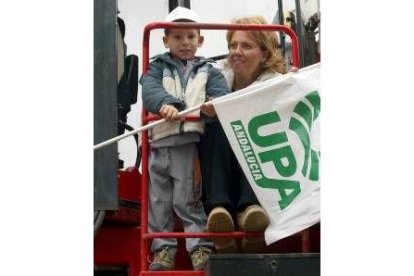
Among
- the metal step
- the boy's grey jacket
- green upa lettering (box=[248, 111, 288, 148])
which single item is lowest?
the metal step

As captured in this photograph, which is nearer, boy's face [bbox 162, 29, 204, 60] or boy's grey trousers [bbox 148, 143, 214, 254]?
boy's grey trousers [bbox 148, 143, 214, 254]

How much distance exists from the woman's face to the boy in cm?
12

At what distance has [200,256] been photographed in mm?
4484

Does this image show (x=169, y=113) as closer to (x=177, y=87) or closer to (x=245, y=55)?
(x=177, y=87)

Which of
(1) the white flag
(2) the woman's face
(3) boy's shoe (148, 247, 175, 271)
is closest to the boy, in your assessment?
(3) boy's shoe (148, 247, 175, 271)

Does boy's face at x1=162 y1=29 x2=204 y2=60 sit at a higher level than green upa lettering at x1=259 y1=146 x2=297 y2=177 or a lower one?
higher

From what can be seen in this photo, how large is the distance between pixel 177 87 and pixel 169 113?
255mm

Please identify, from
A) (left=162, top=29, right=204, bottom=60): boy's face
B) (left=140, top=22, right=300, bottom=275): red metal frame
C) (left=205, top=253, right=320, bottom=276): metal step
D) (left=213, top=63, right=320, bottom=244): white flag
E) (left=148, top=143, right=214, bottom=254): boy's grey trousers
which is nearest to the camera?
(left=205, top=253, right=320, bottom=276): metal step

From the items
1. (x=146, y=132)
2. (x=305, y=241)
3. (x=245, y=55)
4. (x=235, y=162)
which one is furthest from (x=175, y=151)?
(x=305, y=241)

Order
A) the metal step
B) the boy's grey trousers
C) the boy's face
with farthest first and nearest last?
the boy's face → the boy's grey trousers → the metal step

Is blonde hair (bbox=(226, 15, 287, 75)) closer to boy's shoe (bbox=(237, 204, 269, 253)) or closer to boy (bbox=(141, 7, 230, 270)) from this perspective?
boy (bbox=(141, 7, 230, 270))

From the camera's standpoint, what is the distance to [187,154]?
4.54 metres

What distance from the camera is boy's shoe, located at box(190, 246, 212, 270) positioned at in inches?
175

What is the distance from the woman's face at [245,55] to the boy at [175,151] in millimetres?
123
